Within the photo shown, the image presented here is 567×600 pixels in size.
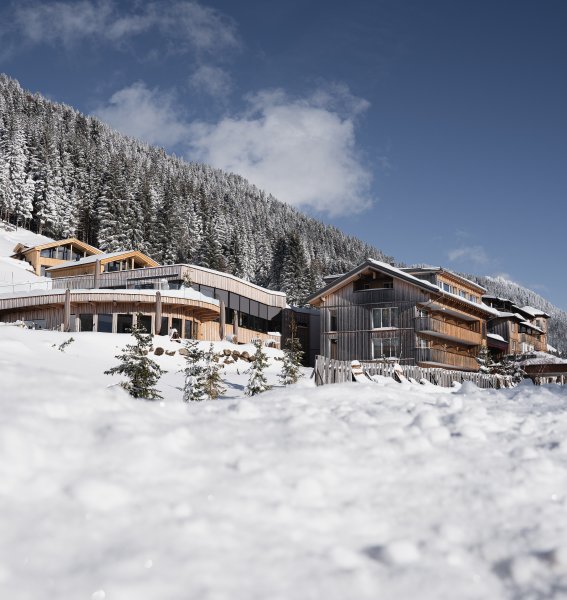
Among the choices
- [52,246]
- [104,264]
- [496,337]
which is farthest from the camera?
[52,246]

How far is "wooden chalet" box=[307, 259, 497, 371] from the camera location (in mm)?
38406

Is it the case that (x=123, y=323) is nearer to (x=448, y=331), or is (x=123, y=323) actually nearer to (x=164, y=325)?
(x=164, y=325)

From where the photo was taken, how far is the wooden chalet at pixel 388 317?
38.4 meters

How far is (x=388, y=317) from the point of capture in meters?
39.5

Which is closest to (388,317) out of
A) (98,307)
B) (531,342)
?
(98,307)

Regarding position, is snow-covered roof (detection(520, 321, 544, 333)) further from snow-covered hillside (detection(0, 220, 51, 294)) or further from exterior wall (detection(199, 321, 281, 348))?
snow-covered hillside (detection(0, 220, 51, 294))

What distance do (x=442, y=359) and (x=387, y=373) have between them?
21.9m

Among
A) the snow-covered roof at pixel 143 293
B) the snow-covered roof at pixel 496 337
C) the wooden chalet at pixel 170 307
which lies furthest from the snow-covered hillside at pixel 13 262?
the snow-covered roof at pixel 496 337

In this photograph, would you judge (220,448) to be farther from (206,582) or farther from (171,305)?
(171,305)

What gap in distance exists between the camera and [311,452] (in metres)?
5.32

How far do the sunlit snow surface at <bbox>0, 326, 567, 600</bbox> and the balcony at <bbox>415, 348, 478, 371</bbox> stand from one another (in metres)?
32.0

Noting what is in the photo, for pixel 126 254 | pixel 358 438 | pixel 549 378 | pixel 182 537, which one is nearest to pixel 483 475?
pixel 358 438

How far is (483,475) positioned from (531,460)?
61 cm

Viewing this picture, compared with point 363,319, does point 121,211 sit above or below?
above
